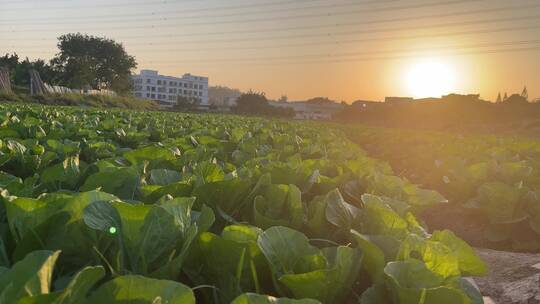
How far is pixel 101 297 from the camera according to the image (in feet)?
2.57

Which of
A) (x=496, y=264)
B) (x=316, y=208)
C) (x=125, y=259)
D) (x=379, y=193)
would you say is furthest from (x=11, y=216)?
(x=496, y=264)

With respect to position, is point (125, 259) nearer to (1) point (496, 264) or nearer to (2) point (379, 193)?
(2) point (379, 193)

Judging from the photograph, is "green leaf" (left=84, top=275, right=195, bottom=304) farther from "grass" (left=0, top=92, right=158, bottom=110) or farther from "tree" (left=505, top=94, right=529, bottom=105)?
"tree" (left=505, top=94, right=529, bottom=105)

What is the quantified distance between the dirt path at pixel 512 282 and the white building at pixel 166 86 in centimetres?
14680

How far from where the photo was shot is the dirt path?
2.25 metres

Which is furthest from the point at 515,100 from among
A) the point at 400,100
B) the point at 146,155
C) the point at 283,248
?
the point at 283,248

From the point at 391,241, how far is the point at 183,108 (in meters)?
66.6

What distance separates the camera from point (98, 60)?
76.8 metres

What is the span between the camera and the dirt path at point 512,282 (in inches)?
88.4

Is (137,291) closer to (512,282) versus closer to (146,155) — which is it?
(146,155)

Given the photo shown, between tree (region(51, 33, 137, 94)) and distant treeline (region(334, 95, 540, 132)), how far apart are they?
147 feet

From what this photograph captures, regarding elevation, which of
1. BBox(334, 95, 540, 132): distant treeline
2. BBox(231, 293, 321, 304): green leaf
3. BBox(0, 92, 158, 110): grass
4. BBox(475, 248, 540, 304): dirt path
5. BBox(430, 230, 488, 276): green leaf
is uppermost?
BBox(334, 95, 540, 132): distant treeline

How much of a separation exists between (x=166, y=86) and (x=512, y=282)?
504 ft

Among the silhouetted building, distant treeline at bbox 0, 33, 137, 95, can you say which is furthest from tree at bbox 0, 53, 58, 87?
the silhouetted building
